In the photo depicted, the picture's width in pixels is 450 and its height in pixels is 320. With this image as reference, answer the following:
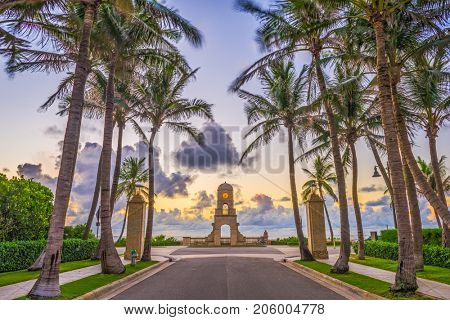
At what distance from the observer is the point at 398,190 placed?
1036 centimetres

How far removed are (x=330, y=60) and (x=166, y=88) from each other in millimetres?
10359

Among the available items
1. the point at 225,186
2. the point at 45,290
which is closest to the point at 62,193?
the point at 45,290

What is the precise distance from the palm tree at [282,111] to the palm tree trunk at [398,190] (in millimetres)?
9970

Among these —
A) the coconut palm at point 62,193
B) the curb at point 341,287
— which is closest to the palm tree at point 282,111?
the curb at point 341,287

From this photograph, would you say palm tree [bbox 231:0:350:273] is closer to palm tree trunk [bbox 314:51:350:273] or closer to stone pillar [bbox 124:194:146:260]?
palm tree trunk [bbox 314:51:350:273]

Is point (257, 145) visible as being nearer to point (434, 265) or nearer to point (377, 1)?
point (434, 265)

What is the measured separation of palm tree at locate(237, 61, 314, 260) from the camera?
2194 cm

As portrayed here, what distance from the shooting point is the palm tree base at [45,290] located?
9.27 meters

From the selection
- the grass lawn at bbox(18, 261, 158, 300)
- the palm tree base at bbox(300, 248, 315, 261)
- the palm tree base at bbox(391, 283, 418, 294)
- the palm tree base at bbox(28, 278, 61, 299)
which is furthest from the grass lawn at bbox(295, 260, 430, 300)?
the palm tree base at bbox(28, 278, 61, 299)

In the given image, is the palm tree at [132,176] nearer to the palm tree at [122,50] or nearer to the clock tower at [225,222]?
the clock tower at [225,222]

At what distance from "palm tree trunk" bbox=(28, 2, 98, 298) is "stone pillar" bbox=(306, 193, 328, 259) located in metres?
16.4

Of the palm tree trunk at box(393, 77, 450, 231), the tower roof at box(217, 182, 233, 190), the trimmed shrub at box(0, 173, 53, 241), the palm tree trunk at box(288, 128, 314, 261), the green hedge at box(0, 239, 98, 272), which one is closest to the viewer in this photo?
the palm tree trunk at box(393, 77, 450, 231)

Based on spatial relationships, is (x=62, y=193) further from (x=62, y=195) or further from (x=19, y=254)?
(x=19, y=254)
